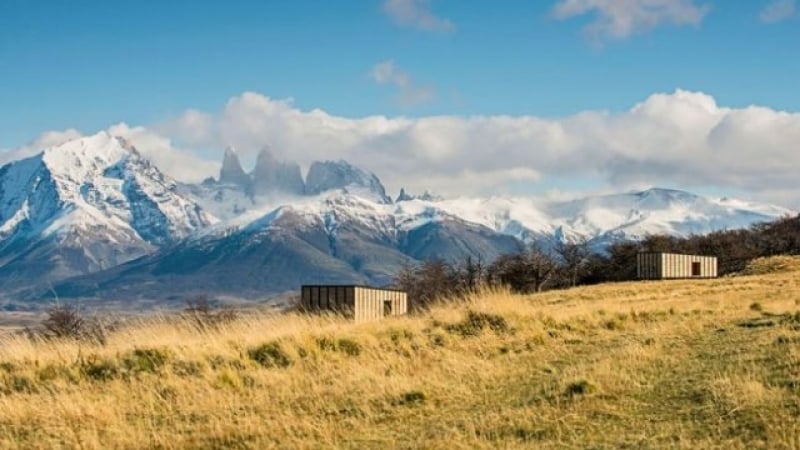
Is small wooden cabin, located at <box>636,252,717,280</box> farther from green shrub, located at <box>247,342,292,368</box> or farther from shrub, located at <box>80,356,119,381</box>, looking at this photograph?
shrub, located at <box>80,356,119,381</box>

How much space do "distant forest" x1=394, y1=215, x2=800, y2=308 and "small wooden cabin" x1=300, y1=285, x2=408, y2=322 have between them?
38299 mm

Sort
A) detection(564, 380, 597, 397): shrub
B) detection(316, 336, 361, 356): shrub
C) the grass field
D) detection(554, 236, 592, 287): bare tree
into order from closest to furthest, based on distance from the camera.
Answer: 1. the grass field
2. detection(564, 380, 597, 397): shrub
3. detection(316, 336, 361, 356): shrub
4. detection(554, 236, 592, 287): bare tree

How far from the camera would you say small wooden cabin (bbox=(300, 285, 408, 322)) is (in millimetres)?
30016

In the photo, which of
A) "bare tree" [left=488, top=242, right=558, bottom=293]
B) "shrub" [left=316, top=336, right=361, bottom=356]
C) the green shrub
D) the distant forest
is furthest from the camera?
the distant forest

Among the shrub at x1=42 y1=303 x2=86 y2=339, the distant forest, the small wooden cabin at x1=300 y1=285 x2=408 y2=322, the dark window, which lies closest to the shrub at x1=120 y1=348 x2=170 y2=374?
the shrub at x1=42 y1=303 x2=86 y2=339

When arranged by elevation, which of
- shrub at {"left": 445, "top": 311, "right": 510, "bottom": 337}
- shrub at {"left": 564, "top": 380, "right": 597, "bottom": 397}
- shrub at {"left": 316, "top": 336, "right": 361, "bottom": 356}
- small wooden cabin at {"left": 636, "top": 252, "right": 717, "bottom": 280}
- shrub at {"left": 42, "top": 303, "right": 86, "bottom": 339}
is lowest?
shrub at {"left": 42, "top": 303, "right": 86, "bottom": 339}

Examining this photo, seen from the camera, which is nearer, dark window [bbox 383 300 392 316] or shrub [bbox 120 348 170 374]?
shrub [bbox 120 348 170 374]

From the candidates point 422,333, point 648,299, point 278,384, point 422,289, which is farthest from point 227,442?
point 422,289

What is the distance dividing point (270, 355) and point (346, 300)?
11.7 m

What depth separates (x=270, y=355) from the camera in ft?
61.3

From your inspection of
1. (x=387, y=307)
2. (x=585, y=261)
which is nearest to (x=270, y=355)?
(x=387, y=307)

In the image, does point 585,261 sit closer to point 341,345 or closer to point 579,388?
point 341,345

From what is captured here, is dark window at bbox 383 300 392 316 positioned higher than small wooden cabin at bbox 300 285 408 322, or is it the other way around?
small wooden cabin at bbox 300 285 408 322

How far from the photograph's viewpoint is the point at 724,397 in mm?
12188
